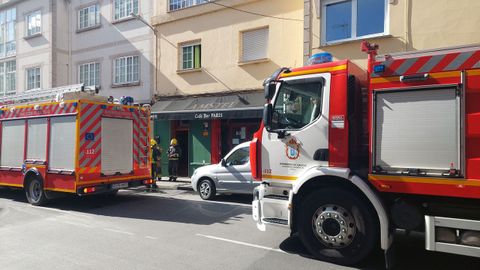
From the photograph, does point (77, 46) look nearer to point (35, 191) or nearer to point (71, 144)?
point (35, 191)

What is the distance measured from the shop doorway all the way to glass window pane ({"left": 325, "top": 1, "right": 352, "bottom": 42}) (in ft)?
25.3

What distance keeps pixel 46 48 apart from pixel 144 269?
19542 millimetres

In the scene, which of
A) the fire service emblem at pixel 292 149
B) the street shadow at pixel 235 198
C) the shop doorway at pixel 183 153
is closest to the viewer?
the fire service emblem at pixel 292 149

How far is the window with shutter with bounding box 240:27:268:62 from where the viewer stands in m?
13.9

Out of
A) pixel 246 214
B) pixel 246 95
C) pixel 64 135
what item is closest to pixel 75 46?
pixel 246 95

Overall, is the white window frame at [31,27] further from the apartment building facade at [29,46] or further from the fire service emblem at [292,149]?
the fire service emblem at [292,149]

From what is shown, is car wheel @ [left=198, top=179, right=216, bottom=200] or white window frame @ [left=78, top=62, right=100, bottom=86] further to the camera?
white window frame @ [left=78, top=62, right=100, bottom=86]

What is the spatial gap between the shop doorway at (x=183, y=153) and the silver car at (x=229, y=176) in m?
5.51

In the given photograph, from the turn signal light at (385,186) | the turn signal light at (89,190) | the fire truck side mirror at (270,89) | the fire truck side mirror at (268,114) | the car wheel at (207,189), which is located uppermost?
the fire truck side mirror at (270,89)

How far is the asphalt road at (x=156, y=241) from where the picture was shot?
5.06 metres

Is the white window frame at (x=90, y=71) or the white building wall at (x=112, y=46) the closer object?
the white building wall at (x=112, y=46)

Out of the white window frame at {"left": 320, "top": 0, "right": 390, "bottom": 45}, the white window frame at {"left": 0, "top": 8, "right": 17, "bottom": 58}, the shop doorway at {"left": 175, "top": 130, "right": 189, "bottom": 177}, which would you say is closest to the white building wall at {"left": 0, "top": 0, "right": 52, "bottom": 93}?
the white window frame at {"left": 0, "top": 8, "right": 17, "bottom": 58}

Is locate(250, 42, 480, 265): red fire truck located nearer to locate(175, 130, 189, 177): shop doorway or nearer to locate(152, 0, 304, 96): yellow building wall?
locate(152, 0, 304, 96): yellow building wall

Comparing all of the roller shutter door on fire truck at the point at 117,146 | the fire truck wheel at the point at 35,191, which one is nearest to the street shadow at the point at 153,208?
the fire truck wheel at the point at 35,191
